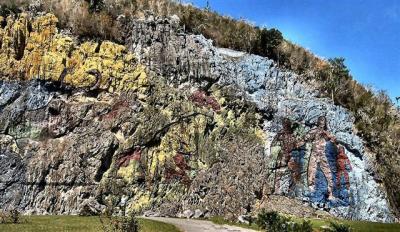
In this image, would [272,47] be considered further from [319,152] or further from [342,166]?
[342,166]

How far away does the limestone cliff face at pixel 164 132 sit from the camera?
161 ft

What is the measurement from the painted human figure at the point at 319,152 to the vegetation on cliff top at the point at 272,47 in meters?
5.83

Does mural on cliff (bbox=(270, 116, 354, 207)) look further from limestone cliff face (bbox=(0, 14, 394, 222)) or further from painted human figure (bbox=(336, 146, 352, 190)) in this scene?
limestone cliff face (bbox=(0, 14, 394, 222))

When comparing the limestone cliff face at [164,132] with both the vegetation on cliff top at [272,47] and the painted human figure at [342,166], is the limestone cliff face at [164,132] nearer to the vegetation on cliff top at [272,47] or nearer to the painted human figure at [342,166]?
the painted human figure at [342,166]

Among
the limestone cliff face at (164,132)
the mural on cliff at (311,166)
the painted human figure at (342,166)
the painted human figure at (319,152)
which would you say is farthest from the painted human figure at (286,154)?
the painted human figure at (342,166)

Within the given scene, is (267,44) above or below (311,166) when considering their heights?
above

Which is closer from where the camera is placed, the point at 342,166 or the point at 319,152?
the point at 342,166

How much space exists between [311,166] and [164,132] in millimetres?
18033

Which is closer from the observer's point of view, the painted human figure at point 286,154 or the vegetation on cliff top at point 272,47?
the painted human figure at point 286,154

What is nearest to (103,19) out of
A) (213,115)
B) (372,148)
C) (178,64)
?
(178,64)

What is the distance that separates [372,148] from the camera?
6178 centimetres

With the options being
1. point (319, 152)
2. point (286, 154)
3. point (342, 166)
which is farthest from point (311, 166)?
point (342, 166)

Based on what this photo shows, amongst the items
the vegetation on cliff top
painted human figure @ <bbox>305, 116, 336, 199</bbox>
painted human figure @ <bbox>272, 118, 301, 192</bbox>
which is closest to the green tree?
the vegetation on cliff top

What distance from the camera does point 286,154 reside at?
57.1 meters
